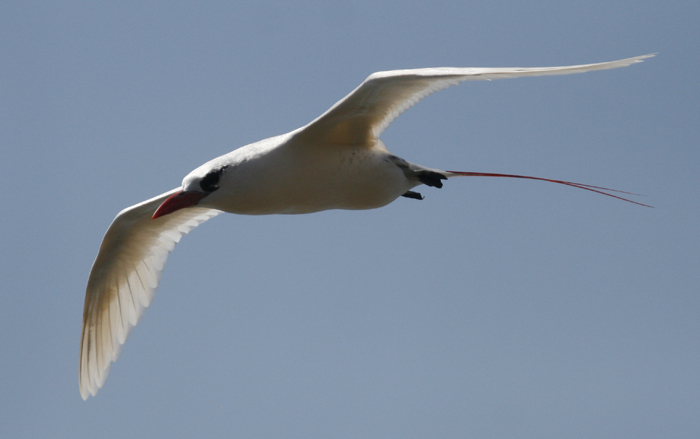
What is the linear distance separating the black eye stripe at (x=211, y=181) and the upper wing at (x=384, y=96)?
2.16 ft

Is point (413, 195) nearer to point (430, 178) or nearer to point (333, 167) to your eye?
point (430, 178)

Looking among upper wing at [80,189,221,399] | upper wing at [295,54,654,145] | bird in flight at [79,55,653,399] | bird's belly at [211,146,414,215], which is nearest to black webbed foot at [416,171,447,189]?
bird in flight at [79,55,653,399]

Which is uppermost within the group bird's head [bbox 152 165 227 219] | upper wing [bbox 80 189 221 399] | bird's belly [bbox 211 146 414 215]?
bird's head [bbox 152 165 227 219]

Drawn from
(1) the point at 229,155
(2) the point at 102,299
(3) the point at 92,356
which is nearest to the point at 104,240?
(2) the point at 102,299

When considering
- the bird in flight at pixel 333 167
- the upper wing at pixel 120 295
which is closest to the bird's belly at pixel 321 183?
the bird in flight at pixel 333 167

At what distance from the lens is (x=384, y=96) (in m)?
4.80

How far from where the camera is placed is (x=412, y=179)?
5.47m

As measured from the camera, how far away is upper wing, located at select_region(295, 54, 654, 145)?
397 centimetres

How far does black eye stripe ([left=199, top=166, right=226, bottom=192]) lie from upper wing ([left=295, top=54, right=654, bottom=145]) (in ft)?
2.16

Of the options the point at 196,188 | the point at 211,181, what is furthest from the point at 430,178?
the point at 196,188

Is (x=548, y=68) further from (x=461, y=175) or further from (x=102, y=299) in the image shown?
(x=102, y=299)

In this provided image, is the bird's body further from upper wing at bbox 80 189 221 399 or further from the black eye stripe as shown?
upper wing at bbox 80 189 221 399

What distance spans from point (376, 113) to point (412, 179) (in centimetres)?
73

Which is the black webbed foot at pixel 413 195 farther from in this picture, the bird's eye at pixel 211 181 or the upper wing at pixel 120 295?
the upper wing at pixel 120 295
